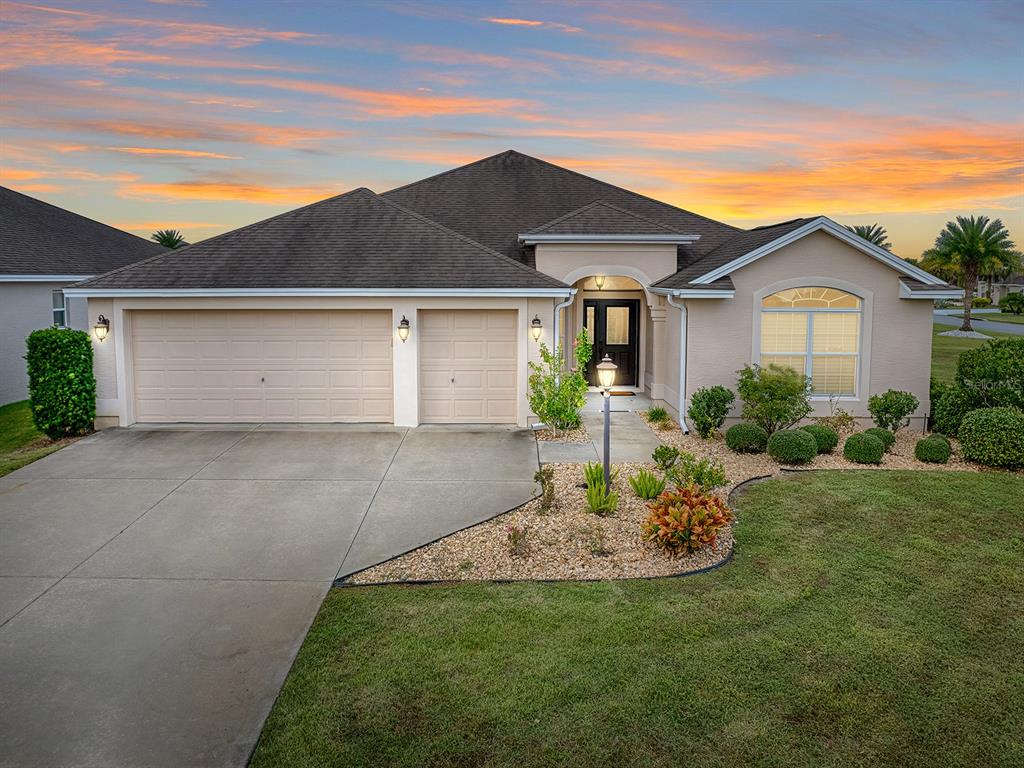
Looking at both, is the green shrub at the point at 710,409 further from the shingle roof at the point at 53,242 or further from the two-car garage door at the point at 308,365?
the shingle roof at the point at 53,242

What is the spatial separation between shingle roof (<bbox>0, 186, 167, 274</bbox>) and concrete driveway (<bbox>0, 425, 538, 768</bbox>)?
7706 millimetres

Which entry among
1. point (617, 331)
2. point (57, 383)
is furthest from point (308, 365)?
point (617, 331)

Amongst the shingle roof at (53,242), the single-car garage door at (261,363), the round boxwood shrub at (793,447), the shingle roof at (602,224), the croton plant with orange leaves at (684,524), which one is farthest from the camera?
the shingle roof at (53,242)

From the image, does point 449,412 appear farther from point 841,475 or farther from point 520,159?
point 520,159

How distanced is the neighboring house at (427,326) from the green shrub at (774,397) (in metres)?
0.98

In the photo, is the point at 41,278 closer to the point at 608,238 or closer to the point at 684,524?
Answer: the point at 608,238

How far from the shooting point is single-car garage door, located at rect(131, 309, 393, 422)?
47.9ft

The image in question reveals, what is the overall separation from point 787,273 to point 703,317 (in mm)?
1795

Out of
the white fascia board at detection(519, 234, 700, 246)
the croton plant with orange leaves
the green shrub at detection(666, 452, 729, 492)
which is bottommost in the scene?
the croton plant with orange leaves

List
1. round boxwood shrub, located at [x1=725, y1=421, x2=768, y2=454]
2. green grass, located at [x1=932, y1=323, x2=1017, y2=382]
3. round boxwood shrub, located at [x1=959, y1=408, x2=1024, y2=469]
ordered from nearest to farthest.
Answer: round boxwood shrub, located at [x1=959, y1=408, x2=1024, y2=469] → round boxwood shrub, located at [x1=725, y1=421, x2=768, y2=454] → green grass, located at [x1=932, y1=323, x2=1017, y2=382]

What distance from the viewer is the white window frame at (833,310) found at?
46.3 feet

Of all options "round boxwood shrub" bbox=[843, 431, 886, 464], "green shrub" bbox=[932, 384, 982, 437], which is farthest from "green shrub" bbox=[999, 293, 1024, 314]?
"round boxwood shrub" bbox=[843, 431, 886, 464]

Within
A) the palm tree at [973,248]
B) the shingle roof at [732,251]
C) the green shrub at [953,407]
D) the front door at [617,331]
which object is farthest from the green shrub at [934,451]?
the palm tree at [973,248]

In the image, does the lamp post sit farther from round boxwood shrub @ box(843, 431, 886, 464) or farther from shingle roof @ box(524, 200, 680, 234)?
shingle roof @ box(524, 200, 680, 234)
